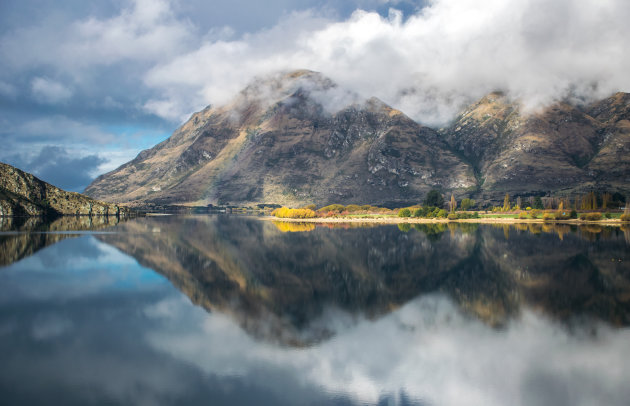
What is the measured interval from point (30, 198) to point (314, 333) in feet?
394

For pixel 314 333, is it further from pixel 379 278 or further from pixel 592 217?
pixel 592 217

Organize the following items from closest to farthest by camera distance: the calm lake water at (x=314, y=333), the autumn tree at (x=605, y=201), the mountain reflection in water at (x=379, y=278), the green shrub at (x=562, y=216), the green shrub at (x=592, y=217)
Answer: the calm lake water at (x=314, y=333), the mountain reflection in water at (x=379, y=278), the green shrub at (x=592, y=217), the green shrub at (x=562, y=216), the autumn tree at (x=605, y=201)

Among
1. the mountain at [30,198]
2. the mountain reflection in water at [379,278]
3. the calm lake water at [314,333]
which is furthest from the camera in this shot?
the mountain at [30,198]

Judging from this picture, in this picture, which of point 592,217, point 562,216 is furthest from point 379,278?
point 562,216

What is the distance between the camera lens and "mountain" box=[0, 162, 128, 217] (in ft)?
346

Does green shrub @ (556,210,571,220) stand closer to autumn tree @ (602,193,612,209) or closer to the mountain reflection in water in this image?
autumn tree @ (602,193,612,209)

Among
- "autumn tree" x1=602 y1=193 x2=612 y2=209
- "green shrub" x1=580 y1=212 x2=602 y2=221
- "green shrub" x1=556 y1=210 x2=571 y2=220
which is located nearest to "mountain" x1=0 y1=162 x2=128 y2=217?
"green shrub" x1=556 y1=210 x2=571 y2=220

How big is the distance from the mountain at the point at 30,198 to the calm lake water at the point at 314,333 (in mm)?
84406

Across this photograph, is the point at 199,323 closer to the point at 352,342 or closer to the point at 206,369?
the point at 206,369

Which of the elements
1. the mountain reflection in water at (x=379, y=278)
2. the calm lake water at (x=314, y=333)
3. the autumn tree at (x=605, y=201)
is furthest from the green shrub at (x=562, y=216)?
the calm lake water at (x=314, y=333)

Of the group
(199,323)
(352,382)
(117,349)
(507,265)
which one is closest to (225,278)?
(199,323)

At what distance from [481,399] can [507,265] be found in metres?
26.1

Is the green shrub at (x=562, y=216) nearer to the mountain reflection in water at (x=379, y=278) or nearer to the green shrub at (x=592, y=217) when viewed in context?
the green shrub at (x=592, y=217)

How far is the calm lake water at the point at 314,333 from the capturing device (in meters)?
13.1
